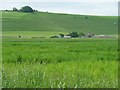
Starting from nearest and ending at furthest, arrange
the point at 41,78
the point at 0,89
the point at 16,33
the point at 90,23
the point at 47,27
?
the point at 0,89
the point at 41,78
the point at 16,33
the point at 47,27
the point at 90,23

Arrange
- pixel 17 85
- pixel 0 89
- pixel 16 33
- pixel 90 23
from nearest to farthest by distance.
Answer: pixel 0 89, pixel 17 85, pixel 16 33, pixel 90 23

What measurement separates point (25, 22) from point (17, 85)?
75303 millimetres

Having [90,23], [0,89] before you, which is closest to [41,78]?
[0,89]

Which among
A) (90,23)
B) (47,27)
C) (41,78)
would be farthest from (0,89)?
(90,23)

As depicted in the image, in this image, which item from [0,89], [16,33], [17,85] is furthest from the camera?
[16,33]

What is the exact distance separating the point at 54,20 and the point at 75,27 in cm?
545

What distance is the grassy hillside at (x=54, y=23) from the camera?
7874 cm

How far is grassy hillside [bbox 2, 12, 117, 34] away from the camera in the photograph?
7874cm

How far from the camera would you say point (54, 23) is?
84500mm

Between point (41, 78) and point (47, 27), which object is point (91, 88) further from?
point (47, 27)

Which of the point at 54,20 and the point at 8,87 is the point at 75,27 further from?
the point at 8,87

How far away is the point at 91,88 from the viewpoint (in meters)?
5.77

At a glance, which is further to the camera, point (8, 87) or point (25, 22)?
point (25, 22)

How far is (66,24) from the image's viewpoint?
8388 centimetres
